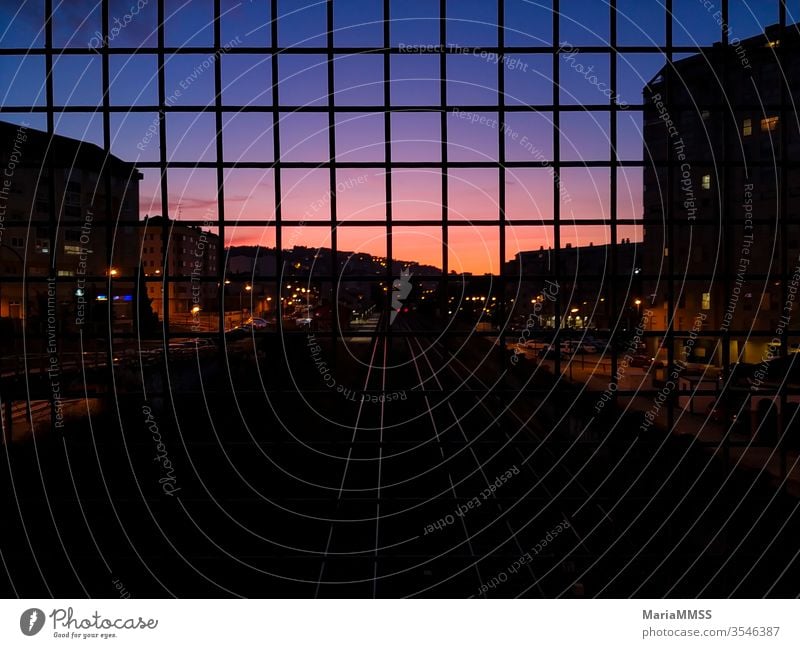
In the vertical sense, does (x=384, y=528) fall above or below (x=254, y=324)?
below

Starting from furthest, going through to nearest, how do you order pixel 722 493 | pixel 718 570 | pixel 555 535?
1. pixel 555 535
2. pixel 722 493
3. pixel 718 570

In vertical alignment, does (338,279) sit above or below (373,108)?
below

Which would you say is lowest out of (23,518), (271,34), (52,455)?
(23,518)

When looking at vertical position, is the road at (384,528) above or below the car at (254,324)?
below

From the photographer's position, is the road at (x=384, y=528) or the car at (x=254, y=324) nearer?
the car at (x=254, y=324)

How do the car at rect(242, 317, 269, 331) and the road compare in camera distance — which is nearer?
the car at rect(242, 317, 269, 331)

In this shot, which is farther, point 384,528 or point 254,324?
point 254,324

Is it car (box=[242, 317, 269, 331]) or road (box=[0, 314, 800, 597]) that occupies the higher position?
car (box=[242, 317, 269, 331])

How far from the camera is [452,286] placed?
7797 millimetres

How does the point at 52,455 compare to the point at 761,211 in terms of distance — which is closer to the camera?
the point at 52,455

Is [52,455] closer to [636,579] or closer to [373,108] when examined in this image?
[373,108]
